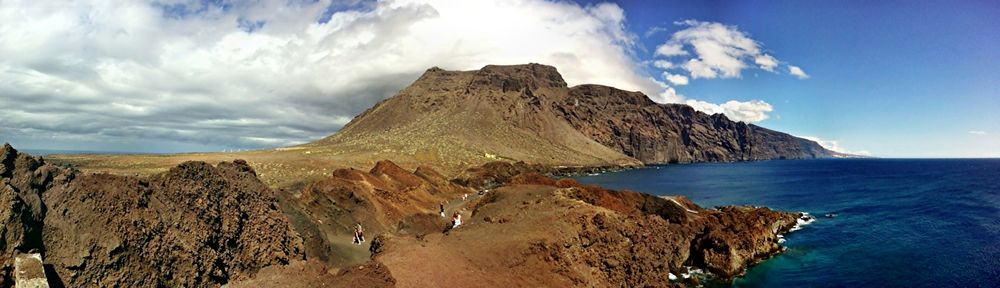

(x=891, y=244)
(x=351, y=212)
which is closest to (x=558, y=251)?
(x=351, y=212)

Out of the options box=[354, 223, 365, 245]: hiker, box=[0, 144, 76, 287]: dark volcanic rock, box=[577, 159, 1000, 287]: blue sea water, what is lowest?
box=[577, 159, 1000, 287]: blue sea water

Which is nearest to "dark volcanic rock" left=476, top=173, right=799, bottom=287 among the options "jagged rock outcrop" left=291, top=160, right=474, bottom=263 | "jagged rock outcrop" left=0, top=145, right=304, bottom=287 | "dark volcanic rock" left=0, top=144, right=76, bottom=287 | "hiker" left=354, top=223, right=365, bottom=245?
"jagged rock outcrop" left=291, top=160, right=474, bottom=263

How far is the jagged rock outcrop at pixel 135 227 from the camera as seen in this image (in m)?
12.1

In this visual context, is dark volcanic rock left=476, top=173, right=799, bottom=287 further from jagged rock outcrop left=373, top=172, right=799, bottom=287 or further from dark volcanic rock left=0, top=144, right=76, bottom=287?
dark volcanic rock left=0, top=144, right=76, bottom=287

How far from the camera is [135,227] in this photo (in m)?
13.5

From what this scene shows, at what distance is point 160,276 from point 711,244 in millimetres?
26684

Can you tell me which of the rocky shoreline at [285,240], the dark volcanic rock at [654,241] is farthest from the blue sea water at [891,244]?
the rocky shoreline at [285,240]

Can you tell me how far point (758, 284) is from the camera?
1026 inches

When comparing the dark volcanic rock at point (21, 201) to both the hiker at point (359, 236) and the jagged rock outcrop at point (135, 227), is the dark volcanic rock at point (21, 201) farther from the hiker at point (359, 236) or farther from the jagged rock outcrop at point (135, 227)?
the hiker at point (359, 236)

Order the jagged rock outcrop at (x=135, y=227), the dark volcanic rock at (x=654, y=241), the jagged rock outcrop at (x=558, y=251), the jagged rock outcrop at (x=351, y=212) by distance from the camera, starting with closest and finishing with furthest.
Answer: the jagged rock outcrop at (x=135, y=227) < the jagged rock outcrop at (x=558, y=251) < the dark volcanic rock at (x=654, y=241) < the jagged rock outcrop at (x=351, y=212)

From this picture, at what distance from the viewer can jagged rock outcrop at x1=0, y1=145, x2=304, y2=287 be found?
1207 centimetres

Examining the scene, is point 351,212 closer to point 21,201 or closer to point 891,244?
point 21,201

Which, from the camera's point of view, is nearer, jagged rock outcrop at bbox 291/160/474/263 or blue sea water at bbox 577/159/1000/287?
jagged rock outcrop at bbox 291/160/474/263

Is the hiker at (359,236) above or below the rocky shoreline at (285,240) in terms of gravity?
below
